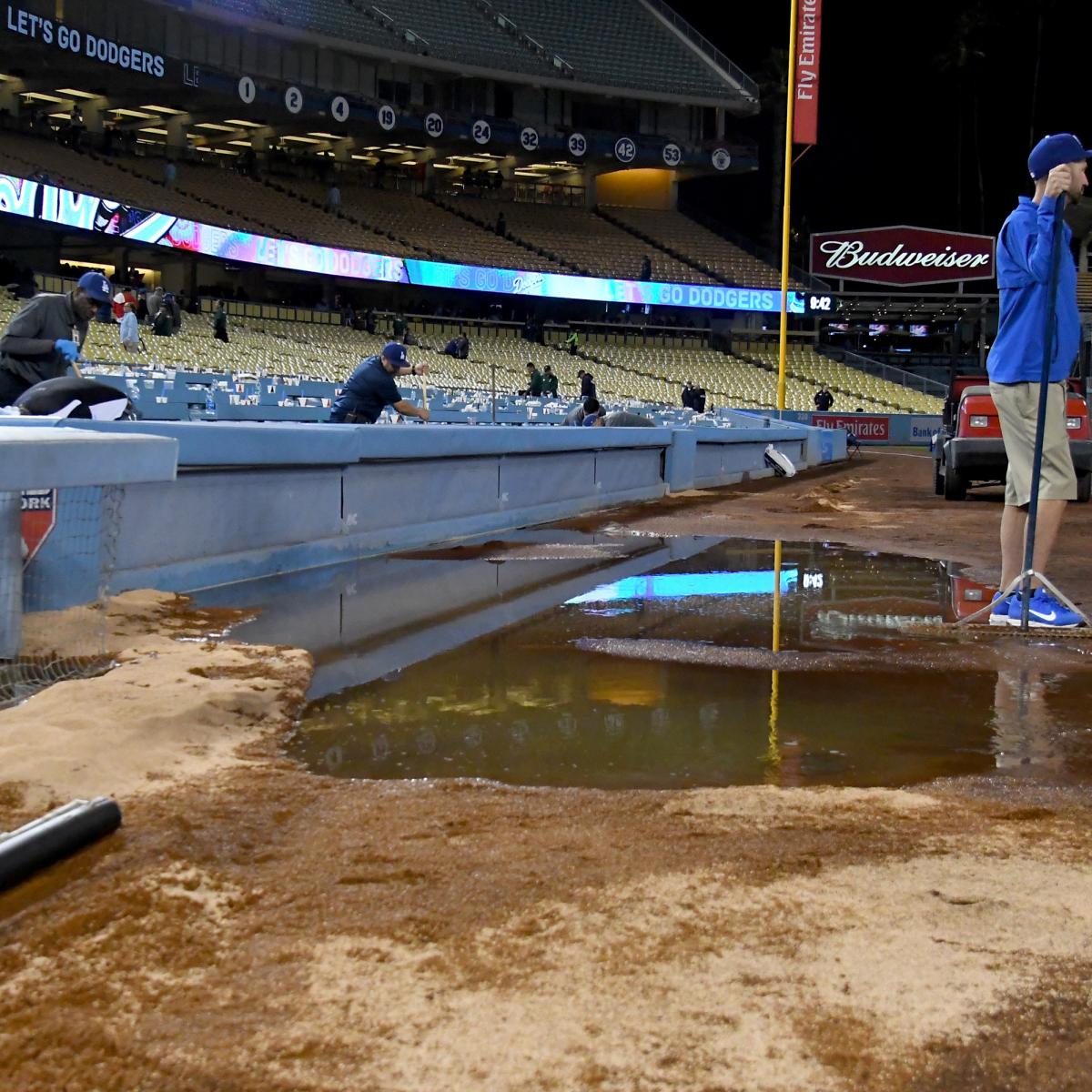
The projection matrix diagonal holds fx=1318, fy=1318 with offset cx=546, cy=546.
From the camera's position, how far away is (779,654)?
5426 millimetres

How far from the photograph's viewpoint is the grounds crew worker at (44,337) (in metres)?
8.09

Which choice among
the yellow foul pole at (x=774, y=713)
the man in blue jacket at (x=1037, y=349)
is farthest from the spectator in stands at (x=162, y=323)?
the man in blue jacket at (x=1037, y=349)

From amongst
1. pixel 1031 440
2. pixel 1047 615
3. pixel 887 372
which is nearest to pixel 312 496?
pixel 1031 440

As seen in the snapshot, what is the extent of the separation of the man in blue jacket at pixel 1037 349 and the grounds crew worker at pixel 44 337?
5.31 meters

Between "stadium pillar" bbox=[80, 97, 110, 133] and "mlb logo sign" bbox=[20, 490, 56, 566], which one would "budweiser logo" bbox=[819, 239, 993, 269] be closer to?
"stadium pillar" bbox=[80, 97, 110, 133]

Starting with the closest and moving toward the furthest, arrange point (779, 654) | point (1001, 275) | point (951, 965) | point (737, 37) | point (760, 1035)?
point (760, 1035), point (951, 965), point (779, 654), point (1001, 275), point (737, 37)

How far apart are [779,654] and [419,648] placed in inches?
58.5

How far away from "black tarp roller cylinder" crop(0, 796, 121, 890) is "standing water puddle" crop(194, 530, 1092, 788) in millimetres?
805

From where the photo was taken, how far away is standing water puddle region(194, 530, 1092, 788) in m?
3.74

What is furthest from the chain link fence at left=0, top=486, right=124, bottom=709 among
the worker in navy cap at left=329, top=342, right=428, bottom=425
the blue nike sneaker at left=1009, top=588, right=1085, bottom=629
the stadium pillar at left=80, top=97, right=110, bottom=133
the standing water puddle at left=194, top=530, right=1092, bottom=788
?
the stadium pillar at left=80, top=97, right=110, bottom=133

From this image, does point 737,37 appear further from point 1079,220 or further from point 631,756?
point 631,756

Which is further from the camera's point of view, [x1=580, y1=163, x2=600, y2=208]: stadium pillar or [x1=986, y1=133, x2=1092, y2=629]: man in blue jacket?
[x1=580, y1=163, x2=600, y2=208]: stadium pillar

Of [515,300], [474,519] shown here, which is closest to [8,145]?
[515,300]

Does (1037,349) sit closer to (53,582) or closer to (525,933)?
(53,582)
